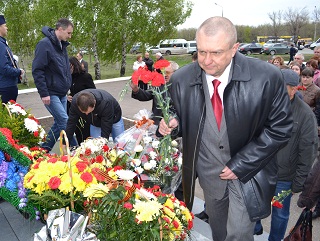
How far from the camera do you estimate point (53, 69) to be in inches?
208

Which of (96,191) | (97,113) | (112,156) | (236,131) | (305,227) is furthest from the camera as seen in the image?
(97,113)

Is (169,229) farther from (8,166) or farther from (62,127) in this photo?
(62,127)

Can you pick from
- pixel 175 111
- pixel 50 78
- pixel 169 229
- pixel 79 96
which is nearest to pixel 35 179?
pixel 169 229

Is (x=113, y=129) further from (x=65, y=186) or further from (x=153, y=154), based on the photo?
(x=65, y=186)

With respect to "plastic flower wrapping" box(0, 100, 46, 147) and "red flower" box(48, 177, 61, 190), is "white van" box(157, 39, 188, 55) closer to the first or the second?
"plastic flower wrapping" box(0, 100, 46, 147)

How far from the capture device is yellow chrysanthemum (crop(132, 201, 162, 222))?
181 centimetres

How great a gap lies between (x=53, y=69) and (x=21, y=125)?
183 centimetres

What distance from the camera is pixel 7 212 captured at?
11.3ft

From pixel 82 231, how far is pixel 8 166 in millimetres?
1034

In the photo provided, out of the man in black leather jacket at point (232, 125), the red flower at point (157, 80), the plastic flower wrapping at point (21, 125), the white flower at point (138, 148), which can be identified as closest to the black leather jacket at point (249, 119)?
the man in black leather jacket at point (232, 125)

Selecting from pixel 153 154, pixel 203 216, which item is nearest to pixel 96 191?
pixel 153 154

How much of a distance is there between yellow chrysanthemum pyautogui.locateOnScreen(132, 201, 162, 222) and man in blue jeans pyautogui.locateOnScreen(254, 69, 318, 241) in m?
1.56

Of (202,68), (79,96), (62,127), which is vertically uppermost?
(202,68)

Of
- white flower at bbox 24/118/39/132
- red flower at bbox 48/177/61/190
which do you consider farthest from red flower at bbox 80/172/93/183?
white flower at bbox 24/118/39/132
